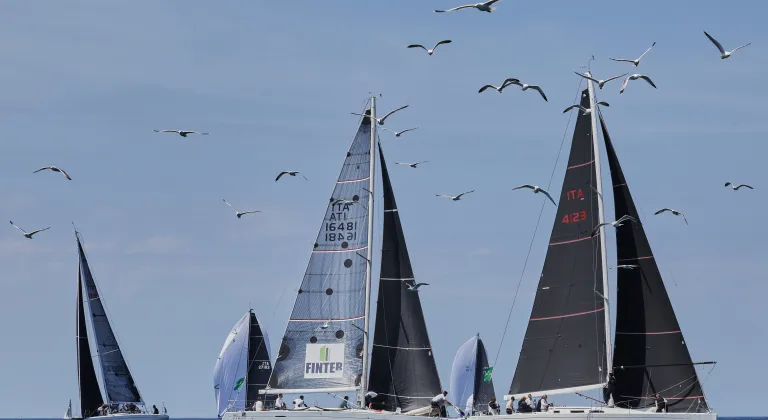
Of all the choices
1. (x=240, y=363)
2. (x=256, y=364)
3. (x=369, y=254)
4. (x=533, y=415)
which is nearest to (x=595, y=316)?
(x=533, y=415)

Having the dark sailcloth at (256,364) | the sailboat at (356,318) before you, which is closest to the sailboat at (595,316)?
the sailboat at (356,318)

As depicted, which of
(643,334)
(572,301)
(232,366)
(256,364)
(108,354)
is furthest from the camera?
(232,366)

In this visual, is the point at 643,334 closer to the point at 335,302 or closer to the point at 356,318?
the point at 356,318

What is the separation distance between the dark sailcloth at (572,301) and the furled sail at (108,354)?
27735 mm

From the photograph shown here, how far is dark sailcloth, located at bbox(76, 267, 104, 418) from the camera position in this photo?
84812mm

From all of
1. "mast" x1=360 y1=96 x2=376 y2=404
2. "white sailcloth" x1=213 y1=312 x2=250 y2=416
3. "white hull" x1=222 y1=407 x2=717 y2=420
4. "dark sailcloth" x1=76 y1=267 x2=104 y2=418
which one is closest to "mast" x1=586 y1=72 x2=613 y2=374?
"white hull" x1=222 y1=407 x2=717 y2=420

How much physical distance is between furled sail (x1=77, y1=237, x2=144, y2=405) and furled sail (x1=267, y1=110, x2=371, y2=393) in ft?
64.5

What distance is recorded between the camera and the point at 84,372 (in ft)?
282

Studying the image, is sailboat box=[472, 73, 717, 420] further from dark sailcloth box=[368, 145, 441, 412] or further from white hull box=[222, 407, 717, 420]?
dark sailcloth box=[368, 145, 441, 412]

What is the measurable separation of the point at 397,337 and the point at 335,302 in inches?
112

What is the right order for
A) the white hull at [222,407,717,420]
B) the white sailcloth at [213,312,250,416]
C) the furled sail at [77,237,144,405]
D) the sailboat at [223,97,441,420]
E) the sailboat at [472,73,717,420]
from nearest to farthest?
the white hull at [222,407,717,420]
the sailboat at [472,73,717,420]
the sailboat at [223,97,441,420]
the furled sail at [77,237,144,405]
the white sailcloth at [213,312,250,416]

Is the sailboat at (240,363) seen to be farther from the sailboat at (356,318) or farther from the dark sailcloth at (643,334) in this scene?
the dark sailcloth at (643,334)

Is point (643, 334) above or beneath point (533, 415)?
above

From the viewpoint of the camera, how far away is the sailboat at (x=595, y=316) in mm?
62812
